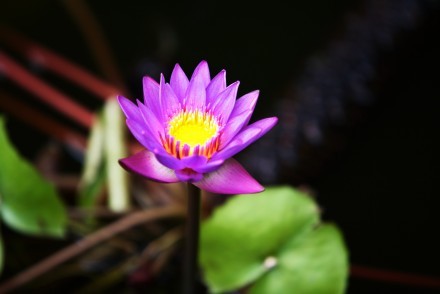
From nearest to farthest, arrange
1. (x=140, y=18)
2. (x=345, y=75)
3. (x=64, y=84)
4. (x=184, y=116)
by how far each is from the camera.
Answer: (x=184, y=116)
(x=345, y=75)
(x=64, y=84)
(x=140, y=18)

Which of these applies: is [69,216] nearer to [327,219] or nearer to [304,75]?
[327,219]

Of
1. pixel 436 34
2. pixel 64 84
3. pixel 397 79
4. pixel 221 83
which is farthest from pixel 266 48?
→ pixel 221 83

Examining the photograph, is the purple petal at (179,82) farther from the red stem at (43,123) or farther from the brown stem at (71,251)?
the red stem at (43,123)

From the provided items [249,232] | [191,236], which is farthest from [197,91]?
[249,232]

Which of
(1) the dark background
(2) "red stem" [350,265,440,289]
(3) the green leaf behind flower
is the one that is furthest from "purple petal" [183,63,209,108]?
(1) the dark background

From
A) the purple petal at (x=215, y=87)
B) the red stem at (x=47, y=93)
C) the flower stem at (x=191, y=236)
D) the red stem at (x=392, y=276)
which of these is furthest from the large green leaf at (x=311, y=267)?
the red stem at (x=47, y=93)

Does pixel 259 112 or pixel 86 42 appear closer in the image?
pixel 259 112

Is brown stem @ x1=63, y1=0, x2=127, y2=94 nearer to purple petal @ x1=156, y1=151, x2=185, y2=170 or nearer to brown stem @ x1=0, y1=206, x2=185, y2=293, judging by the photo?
brown stem @ x1=0, y1=206, x2=185, y2=293
